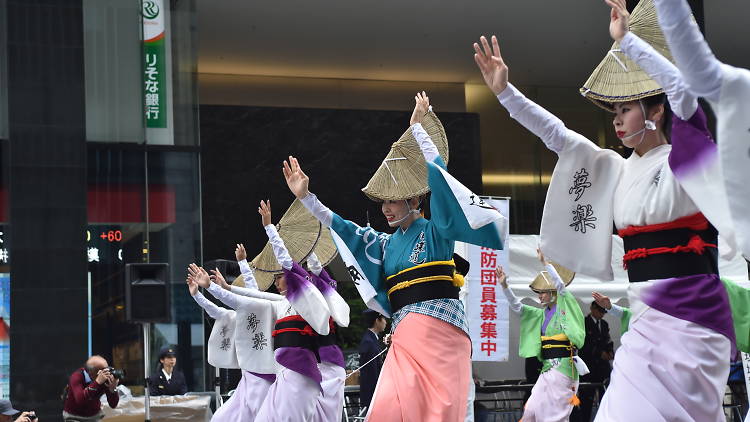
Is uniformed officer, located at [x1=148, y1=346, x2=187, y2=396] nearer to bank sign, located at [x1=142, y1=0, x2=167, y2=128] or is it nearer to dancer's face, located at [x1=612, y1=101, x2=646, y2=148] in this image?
bank sign, located at [x1=142, y1=0, x2=167, y2=128]

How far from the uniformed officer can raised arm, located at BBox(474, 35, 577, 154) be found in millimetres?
8157

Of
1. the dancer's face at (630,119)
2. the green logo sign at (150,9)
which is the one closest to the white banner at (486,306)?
the green logo sign at (150,9)

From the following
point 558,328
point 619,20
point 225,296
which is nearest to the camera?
point 619,20

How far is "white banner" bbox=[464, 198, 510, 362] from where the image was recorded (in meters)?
10.1

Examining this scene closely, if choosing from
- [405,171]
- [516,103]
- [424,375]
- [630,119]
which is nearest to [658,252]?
[630,119]

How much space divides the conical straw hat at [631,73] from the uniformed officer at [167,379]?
27.3 feet

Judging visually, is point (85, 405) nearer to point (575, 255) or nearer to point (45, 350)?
point (45, 350)

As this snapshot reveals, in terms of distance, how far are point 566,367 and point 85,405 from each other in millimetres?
4469

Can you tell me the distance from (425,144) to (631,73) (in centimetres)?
158

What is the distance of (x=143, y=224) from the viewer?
12.2 meters

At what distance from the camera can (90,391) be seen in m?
8.49

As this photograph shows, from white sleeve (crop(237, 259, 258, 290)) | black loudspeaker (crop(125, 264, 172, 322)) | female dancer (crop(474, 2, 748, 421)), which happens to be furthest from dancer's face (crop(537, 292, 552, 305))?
female dancer (crop(474, 2, 748, 421))

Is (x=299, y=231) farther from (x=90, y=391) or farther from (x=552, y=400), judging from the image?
(x=552, y=400)

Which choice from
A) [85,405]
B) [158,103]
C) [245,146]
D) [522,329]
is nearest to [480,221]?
[85,405]
